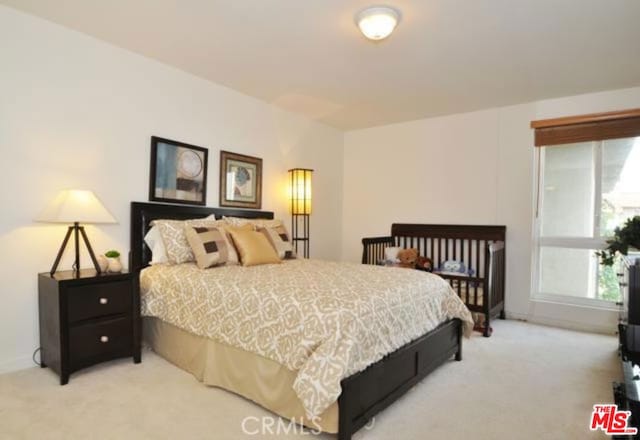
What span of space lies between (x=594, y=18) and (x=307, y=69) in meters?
2.04

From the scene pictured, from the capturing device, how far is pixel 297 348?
1.75 m

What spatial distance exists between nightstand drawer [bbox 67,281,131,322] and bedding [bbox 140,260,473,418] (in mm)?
180

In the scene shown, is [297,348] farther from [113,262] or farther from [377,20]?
[377,20]

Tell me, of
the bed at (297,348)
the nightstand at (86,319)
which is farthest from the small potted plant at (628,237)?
the nightstand at (86,319)

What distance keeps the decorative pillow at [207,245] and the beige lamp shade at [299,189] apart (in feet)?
5.06

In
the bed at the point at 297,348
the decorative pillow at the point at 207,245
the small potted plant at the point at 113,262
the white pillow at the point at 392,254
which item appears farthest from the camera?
the white pillow at the point at 392,254

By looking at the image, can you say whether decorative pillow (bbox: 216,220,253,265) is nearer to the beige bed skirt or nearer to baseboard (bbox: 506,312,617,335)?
the beige bed skirt

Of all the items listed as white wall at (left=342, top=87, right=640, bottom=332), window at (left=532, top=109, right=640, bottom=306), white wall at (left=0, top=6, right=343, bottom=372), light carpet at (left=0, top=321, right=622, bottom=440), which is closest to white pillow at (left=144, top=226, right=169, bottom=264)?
white wall at (left=0, top=6, right=343, bottom=372)

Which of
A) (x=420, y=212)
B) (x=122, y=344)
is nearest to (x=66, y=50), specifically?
(x=122, y=344)

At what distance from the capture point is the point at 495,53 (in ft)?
9.09

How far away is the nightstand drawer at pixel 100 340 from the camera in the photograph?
2.28 meters

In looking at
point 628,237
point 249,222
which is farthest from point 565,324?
point 249,222

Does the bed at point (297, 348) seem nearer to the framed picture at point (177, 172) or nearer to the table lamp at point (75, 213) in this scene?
the framed picture at point (177, 172)

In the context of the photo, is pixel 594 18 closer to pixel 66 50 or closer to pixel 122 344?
pixel 66 50
